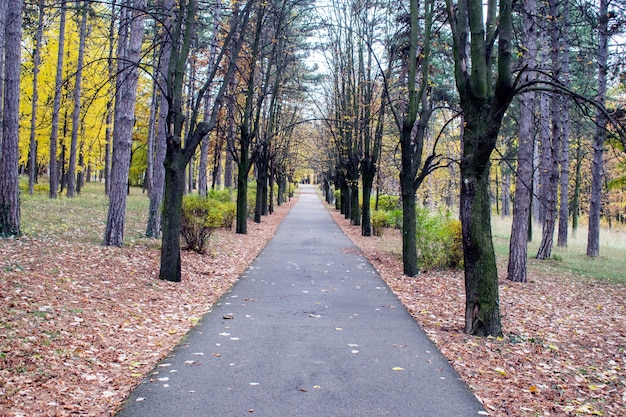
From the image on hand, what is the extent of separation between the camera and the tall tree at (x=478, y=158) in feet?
20.1

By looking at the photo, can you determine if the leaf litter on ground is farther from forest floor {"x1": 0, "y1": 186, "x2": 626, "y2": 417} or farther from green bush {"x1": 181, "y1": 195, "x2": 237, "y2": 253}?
green bush {"x1": 181, "y1": 195, "x2": 237, "y2": 253}

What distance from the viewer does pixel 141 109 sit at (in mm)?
31984

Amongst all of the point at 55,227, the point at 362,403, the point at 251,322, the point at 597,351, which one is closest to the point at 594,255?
the point at 597,351

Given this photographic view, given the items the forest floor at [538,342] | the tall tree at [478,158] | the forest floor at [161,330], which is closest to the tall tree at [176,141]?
the forest floor at [161,330]

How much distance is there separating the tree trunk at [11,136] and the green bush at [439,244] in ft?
29.9

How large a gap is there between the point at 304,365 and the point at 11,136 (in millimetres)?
8541

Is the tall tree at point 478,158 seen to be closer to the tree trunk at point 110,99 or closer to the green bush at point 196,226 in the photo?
the tree trunk at point 110,99

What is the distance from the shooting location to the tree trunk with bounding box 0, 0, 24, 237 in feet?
32.2

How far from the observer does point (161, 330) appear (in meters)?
6.22

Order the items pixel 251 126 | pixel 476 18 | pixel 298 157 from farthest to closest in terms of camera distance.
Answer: pixel 298 157
pixel 251 126
pixel 476 18

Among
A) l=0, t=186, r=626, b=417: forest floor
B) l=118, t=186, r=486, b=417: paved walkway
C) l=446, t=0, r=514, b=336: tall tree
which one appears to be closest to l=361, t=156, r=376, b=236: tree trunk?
l=0, t=186, r=626, b=417: forest floor

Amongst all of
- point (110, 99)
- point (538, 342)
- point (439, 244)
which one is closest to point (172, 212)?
point (538, 342)

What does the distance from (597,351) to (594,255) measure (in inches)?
458

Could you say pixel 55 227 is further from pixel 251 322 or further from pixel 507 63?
pixel 507 63
